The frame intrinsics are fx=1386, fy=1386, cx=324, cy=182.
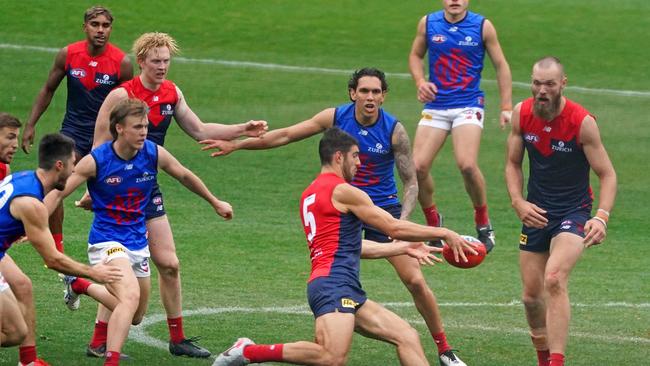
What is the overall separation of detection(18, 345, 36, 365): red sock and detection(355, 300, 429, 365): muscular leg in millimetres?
2707

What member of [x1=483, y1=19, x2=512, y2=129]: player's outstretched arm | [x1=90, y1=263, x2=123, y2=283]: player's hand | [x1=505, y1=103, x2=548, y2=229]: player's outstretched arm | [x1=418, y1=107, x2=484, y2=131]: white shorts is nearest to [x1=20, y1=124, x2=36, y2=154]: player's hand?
[x1=418, y1=107, x2=484, y2=131]: white shorts

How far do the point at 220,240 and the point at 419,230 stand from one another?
25.2ft

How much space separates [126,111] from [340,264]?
88.9 inches

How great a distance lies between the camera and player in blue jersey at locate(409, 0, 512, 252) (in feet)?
53.3

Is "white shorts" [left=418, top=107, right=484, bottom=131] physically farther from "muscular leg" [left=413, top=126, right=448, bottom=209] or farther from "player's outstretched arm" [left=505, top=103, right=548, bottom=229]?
"player's outstretched arm" [left=505, top=103, right=548, bottom=229]

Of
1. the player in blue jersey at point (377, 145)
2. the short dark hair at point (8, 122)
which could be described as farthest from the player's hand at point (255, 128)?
the short dark hair at point (8, 122)

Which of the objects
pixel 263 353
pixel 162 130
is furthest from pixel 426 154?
pixel 263 353

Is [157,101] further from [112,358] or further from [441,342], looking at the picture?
[441,342]

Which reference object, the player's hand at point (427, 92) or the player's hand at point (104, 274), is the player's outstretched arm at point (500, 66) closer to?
the player's hand at point (427, 92)

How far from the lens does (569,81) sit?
3406 centimetres

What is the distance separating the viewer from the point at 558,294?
1177 centimetres

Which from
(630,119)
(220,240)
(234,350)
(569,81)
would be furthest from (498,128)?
(234,350)

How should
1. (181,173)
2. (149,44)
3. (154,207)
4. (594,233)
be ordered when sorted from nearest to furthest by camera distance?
(594,233) → (181,173) → (154,207) → (149,44)

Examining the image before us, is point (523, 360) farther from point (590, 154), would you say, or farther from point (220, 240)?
point (220, 240)
